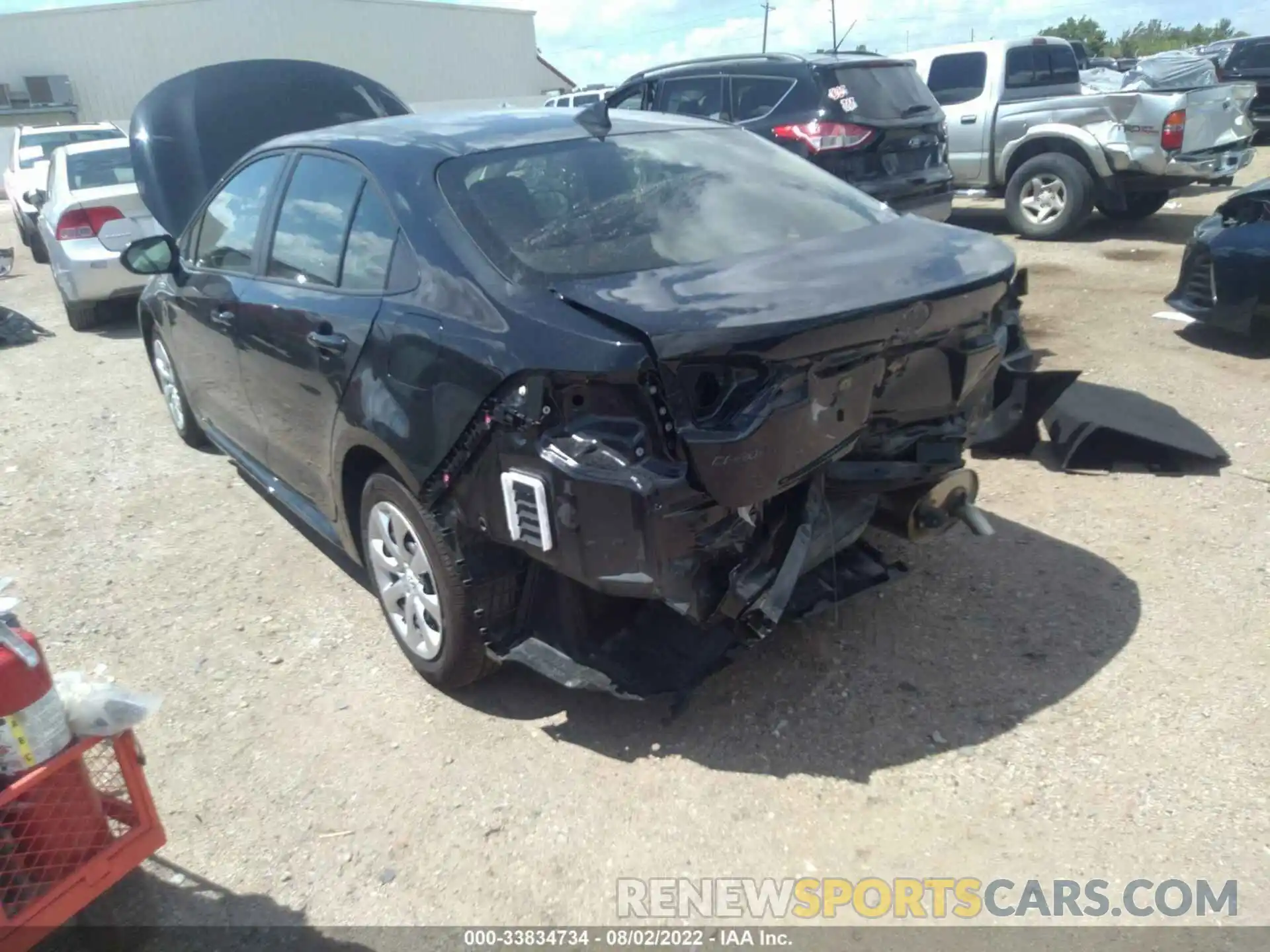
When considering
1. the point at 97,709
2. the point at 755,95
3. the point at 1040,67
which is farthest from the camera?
the point at 1040,67

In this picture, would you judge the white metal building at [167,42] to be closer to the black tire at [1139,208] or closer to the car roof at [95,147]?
the car roof at [95,147]

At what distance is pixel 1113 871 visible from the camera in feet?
8.12

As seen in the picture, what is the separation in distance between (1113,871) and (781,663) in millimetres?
1202

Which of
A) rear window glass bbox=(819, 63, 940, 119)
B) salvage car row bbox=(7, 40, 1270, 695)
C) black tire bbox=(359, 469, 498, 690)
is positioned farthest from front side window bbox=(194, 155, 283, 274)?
rear window glass bbox=(819, 63, 940, 119)

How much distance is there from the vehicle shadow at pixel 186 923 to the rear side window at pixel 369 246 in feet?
5.99

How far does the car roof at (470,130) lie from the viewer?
3348 mm

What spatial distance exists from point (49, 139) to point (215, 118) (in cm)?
1029

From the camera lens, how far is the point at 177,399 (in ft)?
18.9

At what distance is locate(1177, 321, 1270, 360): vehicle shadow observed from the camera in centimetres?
618

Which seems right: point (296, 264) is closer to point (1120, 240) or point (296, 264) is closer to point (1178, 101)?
point (1178, 101)

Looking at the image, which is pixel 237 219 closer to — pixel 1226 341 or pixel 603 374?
pixel 603 374

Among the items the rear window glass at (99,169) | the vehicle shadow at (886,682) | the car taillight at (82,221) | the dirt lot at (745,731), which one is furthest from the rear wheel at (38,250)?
the vehicle shadow at (886,682)

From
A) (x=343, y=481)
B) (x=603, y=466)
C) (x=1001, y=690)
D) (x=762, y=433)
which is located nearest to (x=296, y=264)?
(x=343, y=481)

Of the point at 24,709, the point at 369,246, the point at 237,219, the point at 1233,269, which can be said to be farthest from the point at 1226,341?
the point at 24,709
